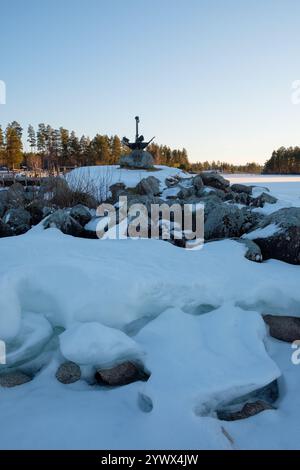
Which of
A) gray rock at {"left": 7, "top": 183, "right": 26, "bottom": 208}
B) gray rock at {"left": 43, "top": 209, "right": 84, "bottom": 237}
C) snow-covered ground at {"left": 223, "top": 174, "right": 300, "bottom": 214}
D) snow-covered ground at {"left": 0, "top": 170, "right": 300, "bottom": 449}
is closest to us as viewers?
snow-covered ground at {"left": 0, "top": 170, "right": 300, "bottom": 449}

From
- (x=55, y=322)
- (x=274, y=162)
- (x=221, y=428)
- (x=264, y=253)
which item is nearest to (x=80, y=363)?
(x=55, y=322)

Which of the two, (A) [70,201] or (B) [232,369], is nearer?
(B) [232,369]

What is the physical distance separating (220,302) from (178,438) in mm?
1049

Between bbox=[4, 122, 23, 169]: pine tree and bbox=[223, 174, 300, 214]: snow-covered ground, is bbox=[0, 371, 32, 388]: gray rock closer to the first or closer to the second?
bbox=[223, 174, 300, 214]: snow-covered ground

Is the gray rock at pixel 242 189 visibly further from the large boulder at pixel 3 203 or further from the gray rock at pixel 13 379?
the gray rock at pixel 13 379

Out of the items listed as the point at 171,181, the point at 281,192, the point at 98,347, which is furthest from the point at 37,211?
the point at 281,192

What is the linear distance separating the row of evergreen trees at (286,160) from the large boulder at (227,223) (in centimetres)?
4952

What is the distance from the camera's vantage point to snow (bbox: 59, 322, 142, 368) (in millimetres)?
1618

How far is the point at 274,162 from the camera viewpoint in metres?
51.1

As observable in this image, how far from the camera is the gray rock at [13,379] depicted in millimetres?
1535

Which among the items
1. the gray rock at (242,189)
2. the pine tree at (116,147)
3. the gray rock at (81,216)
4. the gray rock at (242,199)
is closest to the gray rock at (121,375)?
the gray rock at (81,216)

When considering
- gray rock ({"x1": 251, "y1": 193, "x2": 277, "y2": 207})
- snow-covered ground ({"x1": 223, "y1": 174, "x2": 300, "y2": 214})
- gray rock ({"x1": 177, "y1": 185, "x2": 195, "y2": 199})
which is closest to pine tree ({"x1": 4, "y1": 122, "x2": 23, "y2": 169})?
snow-covered ground ({"x1": 223, "y1": 174, "x2": 300, "y2": 214})

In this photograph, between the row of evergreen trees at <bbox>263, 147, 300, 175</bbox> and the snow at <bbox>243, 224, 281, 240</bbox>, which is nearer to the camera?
the snow at <bbox>243, 224, 281, 240</bbox>

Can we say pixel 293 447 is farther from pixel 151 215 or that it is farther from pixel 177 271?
pixel 151 215
